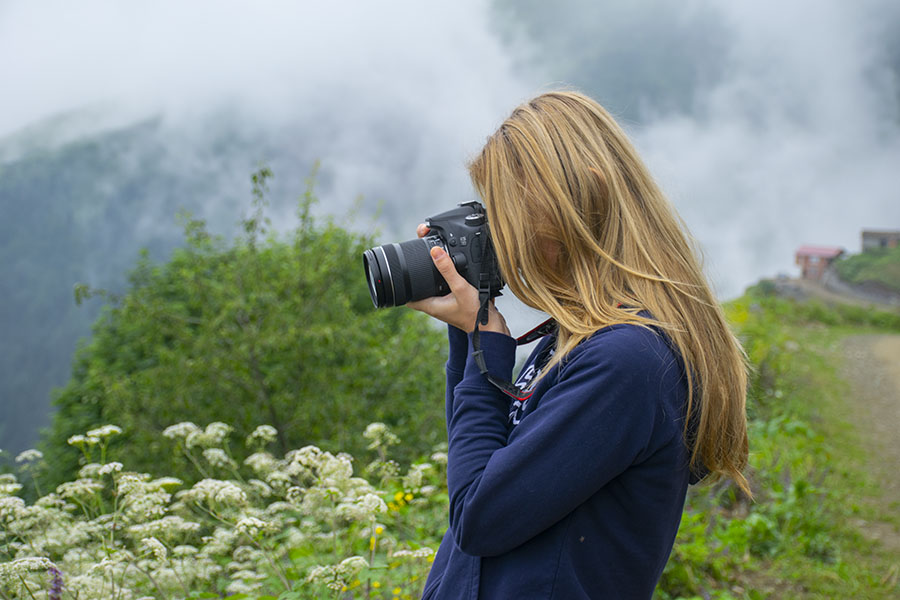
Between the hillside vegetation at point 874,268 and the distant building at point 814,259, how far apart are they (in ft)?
0.67

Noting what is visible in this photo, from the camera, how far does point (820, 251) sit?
1380 centimetres

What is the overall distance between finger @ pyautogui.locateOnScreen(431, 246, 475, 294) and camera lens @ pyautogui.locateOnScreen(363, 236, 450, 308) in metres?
0.05

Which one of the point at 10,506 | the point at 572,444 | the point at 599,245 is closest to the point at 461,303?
the point at 599,245

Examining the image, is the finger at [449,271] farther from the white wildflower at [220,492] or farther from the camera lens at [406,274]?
the white wildflower at [220,492]

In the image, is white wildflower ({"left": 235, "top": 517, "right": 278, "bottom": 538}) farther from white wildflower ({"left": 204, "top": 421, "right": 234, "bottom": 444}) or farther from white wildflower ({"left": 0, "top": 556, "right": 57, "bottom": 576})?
white wildflower ({"left": 204, "top": 421, "right": 234, "bottom": 444})

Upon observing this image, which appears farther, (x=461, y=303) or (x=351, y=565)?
(x=351, y=565)

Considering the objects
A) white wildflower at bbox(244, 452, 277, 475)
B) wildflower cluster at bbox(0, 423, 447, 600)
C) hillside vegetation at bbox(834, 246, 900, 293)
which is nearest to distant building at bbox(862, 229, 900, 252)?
hillside vegetation at bbox(834, 246, 900, 293)

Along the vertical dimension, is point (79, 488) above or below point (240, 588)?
above

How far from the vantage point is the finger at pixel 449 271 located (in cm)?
108

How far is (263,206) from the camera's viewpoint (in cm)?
340

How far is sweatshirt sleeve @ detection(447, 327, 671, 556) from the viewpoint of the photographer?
31.9 inches

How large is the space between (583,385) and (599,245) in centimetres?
26

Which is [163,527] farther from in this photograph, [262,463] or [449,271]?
[449,271]

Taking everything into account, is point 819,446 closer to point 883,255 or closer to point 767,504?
point 767,504
